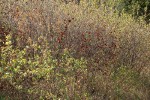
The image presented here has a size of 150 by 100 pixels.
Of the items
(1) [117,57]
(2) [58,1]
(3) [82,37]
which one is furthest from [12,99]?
(2) [58,1]

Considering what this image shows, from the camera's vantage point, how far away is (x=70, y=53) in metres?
6.49

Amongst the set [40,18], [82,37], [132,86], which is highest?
[40,18]

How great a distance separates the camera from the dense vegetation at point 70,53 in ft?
16.5

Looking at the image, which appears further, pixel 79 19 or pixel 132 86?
pixel 79 19

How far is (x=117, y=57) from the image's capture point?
23.6ft

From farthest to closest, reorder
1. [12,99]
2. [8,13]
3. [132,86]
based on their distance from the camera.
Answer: [8,13]
[132,86]
[12,99]

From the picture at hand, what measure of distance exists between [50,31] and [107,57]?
4.67 ft

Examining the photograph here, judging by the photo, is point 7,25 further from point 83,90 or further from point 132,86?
point 132,86

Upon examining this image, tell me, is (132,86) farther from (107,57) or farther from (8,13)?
(8,13)

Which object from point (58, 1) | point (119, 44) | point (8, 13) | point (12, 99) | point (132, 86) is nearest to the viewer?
point (12, 99)

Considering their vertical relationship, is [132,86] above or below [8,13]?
below

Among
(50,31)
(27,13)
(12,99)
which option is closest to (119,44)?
(50,31)

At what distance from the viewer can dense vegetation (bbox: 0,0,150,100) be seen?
504 cm

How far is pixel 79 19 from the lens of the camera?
7.24 m
